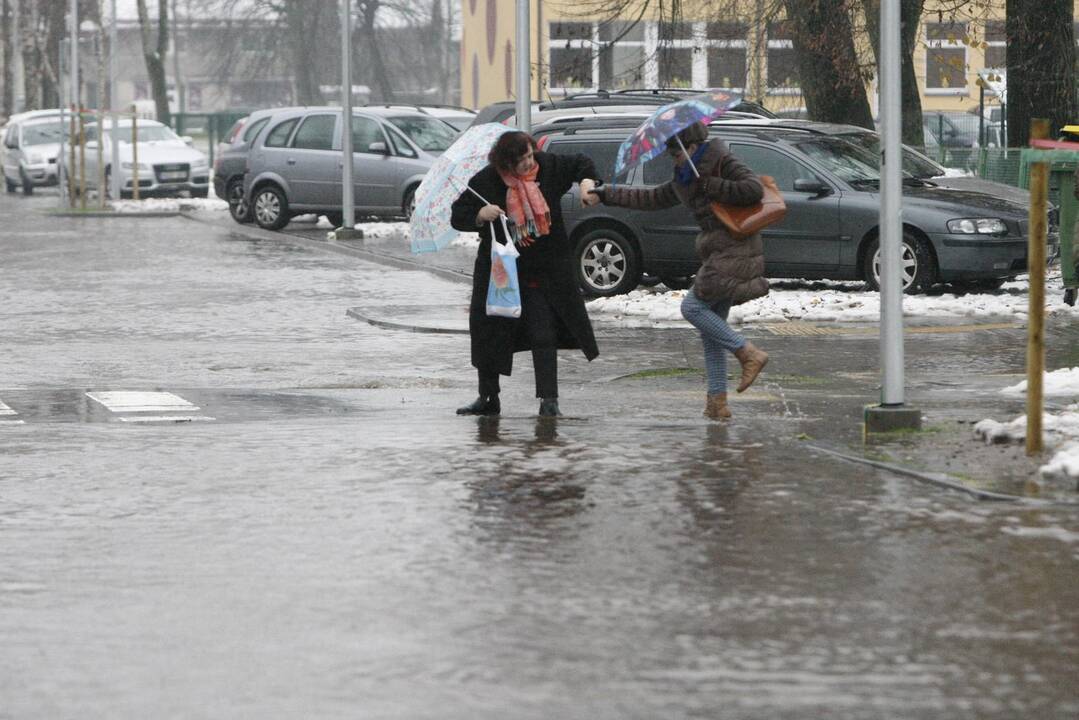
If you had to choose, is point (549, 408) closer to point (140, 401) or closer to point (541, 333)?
point (541, 333)

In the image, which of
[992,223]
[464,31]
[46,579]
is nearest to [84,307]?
[992,223]

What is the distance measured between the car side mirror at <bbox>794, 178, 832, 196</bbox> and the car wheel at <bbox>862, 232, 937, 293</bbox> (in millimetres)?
606

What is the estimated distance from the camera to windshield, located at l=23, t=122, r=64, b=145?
4934cm

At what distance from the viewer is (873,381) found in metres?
13.0

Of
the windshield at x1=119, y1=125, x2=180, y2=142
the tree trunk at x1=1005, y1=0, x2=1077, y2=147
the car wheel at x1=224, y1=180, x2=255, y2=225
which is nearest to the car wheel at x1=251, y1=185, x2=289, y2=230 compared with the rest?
the car wheel at x1=224, y1=180, x2=255, y2=225

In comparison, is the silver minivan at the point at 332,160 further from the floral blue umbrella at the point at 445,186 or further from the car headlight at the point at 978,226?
the floral blue umbrella at the point at 445,186

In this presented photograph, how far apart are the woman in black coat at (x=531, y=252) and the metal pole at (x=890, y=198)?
152 cm

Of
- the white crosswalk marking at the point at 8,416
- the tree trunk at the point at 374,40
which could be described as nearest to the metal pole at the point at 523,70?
the white crosswalk marking at the point at 8,416

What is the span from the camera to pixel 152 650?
5.89 m

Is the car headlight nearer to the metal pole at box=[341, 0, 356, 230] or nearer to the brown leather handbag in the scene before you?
the brown leather handbag

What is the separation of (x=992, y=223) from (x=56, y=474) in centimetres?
1092

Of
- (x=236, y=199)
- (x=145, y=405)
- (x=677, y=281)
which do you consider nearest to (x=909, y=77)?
(x=677, y=281)

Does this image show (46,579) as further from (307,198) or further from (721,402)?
(307,198)

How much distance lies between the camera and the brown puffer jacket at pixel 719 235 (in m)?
10.6
